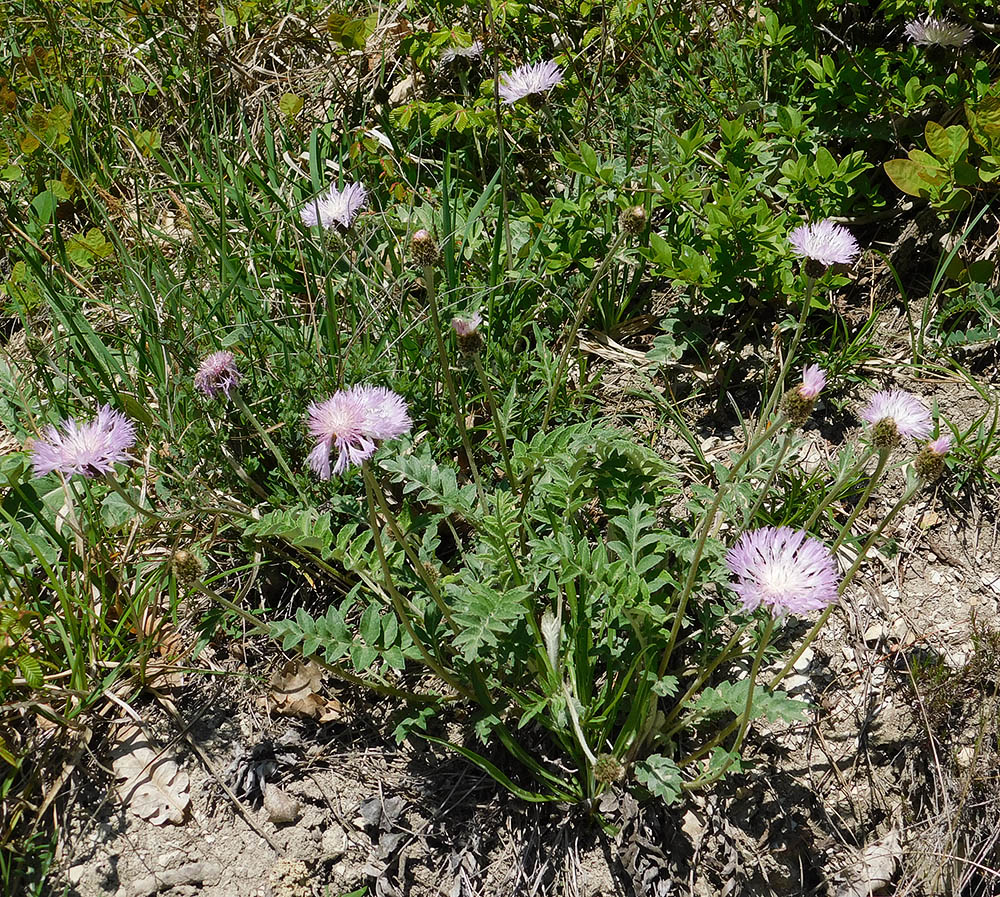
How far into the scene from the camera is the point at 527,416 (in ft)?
8.14

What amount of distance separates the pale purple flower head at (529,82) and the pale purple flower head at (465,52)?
17 centimetres

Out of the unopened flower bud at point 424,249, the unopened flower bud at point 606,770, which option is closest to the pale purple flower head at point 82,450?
the unopened flower bud at point 424,249

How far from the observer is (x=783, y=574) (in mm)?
1561

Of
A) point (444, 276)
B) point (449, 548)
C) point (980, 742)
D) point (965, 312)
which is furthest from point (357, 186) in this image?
point (980, 742)

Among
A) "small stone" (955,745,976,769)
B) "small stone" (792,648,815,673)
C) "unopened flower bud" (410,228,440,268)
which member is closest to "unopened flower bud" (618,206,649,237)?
"unopened flower bud" (410,228,440,268)

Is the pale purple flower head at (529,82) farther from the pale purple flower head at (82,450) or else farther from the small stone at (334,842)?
the small stone at (334,842)

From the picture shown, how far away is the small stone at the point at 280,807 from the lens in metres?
2.05

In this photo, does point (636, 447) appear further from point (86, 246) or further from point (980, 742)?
point (86, 246)

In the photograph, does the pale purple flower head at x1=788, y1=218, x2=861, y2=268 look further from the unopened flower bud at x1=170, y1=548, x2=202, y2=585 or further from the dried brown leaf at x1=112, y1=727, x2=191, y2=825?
the dried brown leaf at x1=112, y1=727, x2=191, y2=825

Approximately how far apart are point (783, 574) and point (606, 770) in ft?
1.82

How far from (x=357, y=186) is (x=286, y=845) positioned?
1603 millimetres

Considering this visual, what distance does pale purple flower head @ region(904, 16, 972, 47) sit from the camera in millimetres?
2650

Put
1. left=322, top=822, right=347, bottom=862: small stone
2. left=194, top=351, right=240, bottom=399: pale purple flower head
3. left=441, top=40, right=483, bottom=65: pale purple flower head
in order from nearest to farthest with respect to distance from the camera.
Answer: left=322, top=822, right=347, bottom=862: small stone → left=194, top=351, right=240, bottom=399: pale purple flower head → left=441, top=40, right=483, bottom=65: pale purple flower head

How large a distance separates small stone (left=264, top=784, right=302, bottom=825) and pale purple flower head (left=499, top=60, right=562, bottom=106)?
207cm
